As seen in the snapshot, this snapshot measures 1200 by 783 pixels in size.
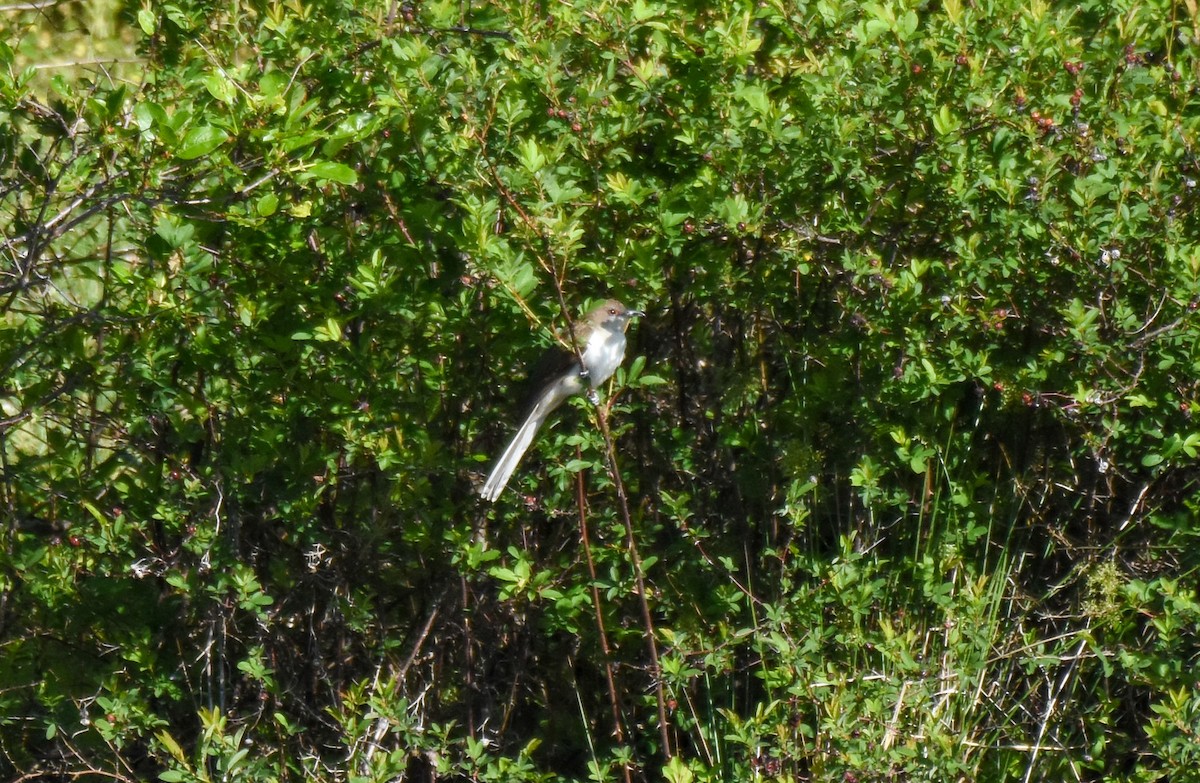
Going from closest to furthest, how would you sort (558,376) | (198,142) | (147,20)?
(198,142) → (558,376) → (147,20)

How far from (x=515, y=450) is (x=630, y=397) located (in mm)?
627

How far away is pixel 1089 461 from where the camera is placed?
4.91 m

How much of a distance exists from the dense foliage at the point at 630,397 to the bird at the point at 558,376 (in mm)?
93

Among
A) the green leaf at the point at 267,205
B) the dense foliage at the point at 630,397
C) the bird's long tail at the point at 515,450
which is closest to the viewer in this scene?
the green leaf at the point at 267,205

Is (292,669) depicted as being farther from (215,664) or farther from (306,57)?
(306,57)

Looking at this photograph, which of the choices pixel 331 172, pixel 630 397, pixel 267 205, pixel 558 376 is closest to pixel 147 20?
pixel 267 205

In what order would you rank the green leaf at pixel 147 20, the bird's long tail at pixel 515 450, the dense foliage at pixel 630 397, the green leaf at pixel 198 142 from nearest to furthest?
the green leaf at pixel 198 142 < the dense foliage at pixel 630 397 < the bird's long tail at pixel 515 450 < the green leaf at pixel 147 20

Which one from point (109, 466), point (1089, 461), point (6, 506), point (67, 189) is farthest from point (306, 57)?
point (1089, 461)

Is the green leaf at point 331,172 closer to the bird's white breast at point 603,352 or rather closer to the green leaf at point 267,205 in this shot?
the green leaf at point 267,205

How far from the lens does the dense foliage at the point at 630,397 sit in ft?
14.7

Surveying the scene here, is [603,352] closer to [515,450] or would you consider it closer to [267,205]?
[515,450]

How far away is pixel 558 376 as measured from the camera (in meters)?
4.65

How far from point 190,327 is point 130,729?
1.49 metres

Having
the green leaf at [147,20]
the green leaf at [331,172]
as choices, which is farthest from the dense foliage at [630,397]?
the green leaf at [147,20]
